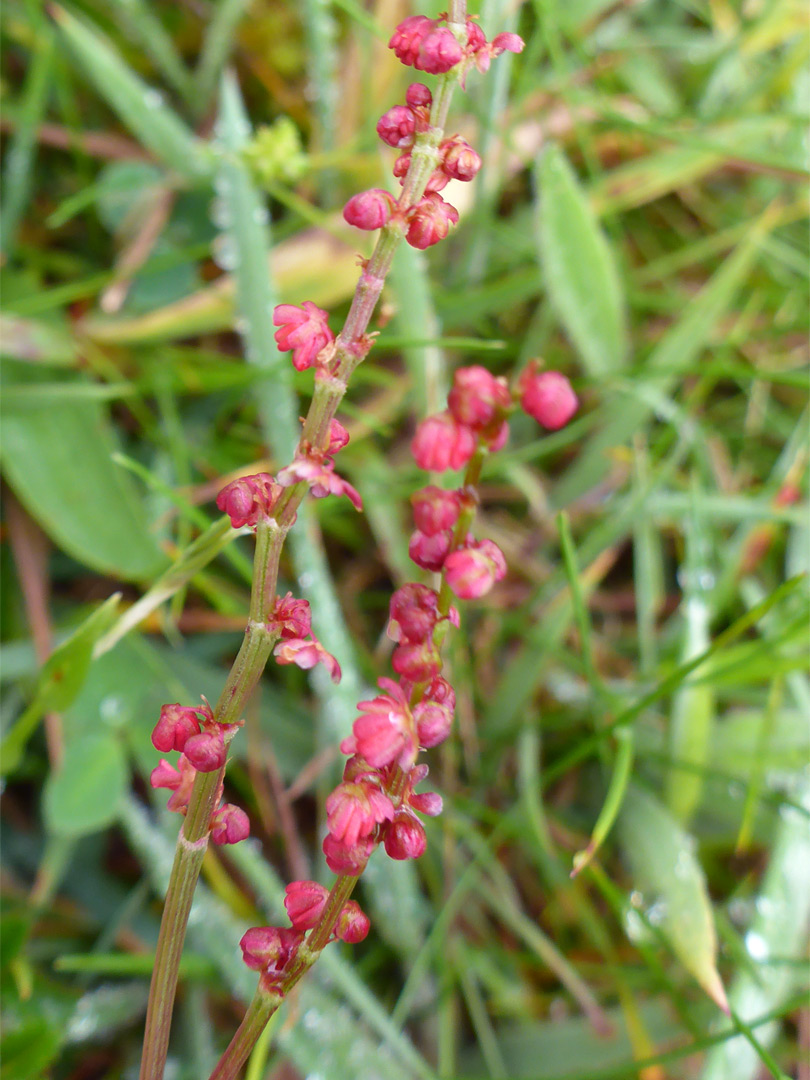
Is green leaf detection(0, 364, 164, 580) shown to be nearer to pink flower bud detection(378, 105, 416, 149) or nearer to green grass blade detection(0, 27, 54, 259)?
green grass blade detection(0, 27, 54, 259)

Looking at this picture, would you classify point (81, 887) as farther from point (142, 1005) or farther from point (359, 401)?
point (359, 401)

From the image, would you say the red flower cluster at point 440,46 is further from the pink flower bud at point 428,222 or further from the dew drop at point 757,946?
the dew drop at point 757,946

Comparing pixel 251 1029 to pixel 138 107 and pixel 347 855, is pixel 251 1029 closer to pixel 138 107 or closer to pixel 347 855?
pixel 347 855

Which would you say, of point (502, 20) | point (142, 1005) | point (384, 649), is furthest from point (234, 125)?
point (142, 1005)

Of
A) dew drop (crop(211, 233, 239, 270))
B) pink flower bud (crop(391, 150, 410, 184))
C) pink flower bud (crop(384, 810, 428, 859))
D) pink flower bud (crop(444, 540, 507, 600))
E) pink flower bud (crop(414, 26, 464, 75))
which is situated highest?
dew drop (crop(211, 233, 239, 270))

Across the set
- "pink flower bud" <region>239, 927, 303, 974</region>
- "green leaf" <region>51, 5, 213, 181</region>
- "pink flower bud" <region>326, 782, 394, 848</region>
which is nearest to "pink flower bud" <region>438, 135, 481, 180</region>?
"pink flower bud" <region>326, 782, 394, 848</region>

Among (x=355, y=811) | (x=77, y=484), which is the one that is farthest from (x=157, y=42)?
(x=355, y=811)

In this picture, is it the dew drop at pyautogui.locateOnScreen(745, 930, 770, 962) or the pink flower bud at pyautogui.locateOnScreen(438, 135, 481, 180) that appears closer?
the pink flower bud at pyautogui.locateOnScreen(438, 135, 481, 180)
